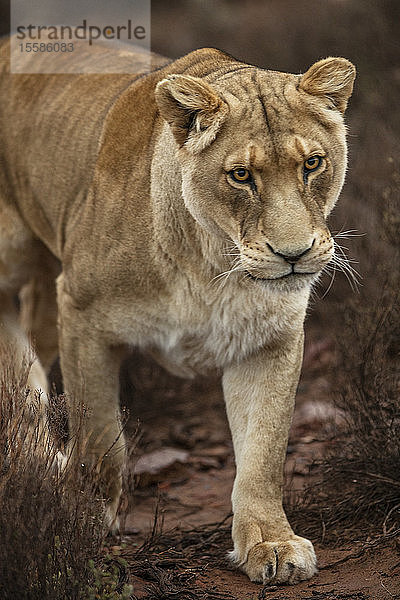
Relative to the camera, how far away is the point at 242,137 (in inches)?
129

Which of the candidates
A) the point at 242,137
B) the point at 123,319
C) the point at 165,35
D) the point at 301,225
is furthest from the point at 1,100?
the point at 165,35

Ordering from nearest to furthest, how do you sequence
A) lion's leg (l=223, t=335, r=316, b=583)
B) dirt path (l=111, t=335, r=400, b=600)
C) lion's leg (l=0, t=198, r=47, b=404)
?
dirt path (l=111, t=335, r=400, b=600), lion's leg (l=223, t=335, r=316, b=583), lion's leg (l=0, t=198, r=47, b=404)

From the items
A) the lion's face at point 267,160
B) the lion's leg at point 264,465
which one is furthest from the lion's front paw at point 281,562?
the lion's face at point 267,160

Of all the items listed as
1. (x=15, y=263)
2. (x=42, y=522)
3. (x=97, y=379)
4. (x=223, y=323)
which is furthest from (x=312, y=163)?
(x=15, y=263)

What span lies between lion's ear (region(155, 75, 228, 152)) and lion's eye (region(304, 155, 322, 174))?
32 centimetres

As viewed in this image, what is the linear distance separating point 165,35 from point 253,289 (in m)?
8.67

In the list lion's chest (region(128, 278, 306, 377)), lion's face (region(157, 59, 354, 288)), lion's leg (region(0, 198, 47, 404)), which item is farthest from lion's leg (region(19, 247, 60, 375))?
lion's face (region(157, 59, 354, 288))

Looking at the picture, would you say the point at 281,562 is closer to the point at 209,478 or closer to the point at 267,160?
the point at 267,160

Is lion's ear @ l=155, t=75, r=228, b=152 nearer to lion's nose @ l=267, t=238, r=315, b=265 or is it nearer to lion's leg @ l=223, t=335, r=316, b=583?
lion's nose @ l=267, t=238, r=315, b=265

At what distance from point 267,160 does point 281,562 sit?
1.39 metres

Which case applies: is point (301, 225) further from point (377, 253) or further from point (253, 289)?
point (377, 253)

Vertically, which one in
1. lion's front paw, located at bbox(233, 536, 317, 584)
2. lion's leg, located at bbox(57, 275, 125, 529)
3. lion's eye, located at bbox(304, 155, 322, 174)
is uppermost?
lion's eye, located at bbox(304, 155, 322, 174)

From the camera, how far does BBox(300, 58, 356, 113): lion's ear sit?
3439 mm

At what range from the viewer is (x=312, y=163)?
3.26 meters
